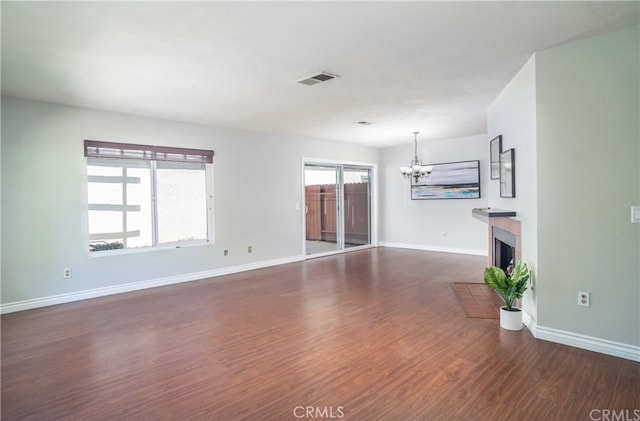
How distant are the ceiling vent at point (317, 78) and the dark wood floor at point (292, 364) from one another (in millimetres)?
2550

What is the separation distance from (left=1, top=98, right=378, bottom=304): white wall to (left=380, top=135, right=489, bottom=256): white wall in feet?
11.1

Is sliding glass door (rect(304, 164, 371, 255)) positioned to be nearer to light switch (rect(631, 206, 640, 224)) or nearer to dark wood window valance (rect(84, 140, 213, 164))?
dark wood window valance (rect(84, 140, 213, 164))

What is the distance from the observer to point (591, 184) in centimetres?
282

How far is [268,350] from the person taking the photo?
302 centimetres

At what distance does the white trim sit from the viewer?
13.9 ft

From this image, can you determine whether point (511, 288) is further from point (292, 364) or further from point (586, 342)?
point (292, 364)

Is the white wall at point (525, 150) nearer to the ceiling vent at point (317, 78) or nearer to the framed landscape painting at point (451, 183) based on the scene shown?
the ceiling vent at point (317, 78)

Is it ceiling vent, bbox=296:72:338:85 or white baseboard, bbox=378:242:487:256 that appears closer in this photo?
ceiling vent, bbox=296:72:338:85

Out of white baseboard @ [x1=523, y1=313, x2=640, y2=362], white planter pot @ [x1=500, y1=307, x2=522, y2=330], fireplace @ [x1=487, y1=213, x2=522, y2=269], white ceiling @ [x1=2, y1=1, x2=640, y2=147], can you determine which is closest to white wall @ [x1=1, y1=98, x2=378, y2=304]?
white ceiling @ [x1=2, y1=1, x2=640, y2=147]

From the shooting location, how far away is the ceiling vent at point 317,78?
3.54 meters

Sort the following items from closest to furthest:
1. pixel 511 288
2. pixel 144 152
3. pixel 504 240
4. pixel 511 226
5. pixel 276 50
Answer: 1. pixel 276 50
2. pixel 511 288
3. pixel 511 226
4. pixel 504 240
5. pixel 144 152

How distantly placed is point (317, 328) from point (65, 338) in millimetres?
2430

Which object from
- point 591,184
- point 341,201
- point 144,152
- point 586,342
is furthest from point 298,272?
point 591,184

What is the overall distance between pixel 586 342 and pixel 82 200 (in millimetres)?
5784
